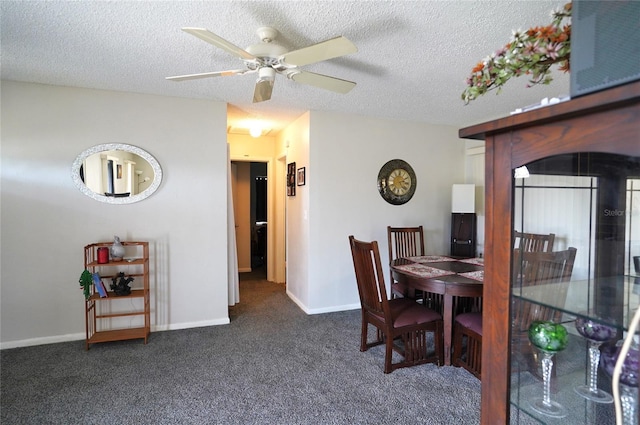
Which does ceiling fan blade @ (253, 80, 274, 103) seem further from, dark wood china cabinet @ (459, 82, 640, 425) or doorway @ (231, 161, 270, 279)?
doorway @ (231, 161, 270, 279)

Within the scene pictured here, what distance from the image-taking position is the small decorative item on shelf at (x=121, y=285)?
10.3ft

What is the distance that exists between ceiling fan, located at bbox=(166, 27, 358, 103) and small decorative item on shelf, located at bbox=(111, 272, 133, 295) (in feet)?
6.61

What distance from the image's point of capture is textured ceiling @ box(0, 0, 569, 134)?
184 centimetres

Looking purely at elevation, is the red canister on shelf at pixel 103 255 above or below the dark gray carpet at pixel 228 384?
above

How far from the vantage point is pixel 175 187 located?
3.49m

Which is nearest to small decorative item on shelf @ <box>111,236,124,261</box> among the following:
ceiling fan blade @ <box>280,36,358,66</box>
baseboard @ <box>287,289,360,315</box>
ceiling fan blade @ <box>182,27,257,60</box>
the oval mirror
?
the oval mirror

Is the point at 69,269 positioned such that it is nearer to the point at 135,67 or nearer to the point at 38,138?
the point at 38,138

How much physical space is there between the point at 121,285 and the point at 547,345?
131 inches

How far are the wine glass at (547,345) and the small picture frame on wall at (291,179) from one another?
3.75m

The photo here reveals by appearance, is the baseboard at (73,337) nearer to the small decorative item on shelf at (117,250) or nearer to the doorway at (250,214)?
the small decorative item on shelf at (117,250)

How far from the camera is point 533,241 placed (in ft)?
3.09

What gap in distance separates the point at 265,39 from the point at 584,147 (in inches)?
73.8

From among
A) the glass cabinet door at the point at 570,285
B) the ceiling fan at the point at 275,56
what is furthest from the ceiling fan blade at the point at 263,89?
the glass cabinet door at the point at 570,285

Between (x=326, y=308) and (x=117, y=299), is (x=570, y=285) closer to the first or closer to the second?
(x=326, y=308)
